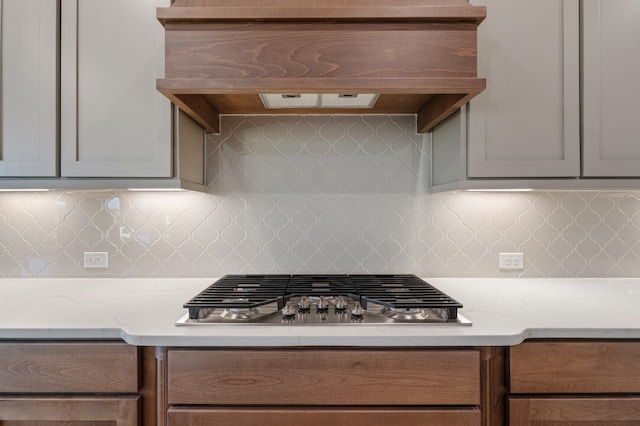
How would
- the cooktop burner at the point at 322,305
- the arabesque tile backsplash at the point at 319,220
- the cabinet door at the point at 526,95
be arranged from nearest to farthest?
the cooktop burner at the point at 322,305, the cabinet door at the point at 526,95, the arabesque tile backsplash at the point at 319,220

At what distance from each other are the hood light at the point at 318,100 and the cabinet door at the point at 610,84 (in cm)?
75

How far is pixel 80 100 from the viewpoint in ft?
4.62

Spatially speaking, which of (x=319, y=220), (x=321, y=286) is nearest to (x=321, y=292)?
(x=321, y=286)

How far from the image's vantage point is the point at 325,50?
1.21 meters

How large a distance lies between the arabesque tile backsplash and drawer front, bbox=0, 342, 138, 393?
2.31 feet

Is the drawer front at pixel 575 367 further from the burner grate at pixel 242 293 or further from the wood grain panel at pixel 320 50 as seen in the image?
the wood grain panel at pixel 320 50

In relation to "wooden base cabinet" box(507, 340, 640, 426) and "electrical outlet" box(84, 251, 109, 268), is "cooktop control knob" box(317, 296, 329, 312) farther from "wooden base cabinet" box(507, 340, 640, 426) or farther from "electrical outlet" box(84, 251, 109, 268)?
"electrical outlet" box(84, 251, 109, 268)

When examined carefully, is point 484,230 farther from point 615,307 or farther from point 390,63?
point 390,63

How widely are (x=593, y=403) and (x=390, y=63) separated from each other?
3.63 ft

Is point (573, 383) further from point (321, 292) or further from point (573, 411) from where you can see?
point (321, 292)

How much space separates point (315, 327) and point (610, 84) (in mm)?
1317

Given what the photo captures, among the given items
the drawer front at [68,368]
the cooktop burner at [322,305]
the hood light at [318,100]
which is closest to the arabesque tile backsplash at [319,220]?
the hood light at [318,100]

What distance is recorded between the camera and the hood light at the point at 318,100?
1.48m

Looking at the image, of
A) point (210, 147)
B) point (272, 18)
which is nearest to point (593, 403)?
point (272, 18)
